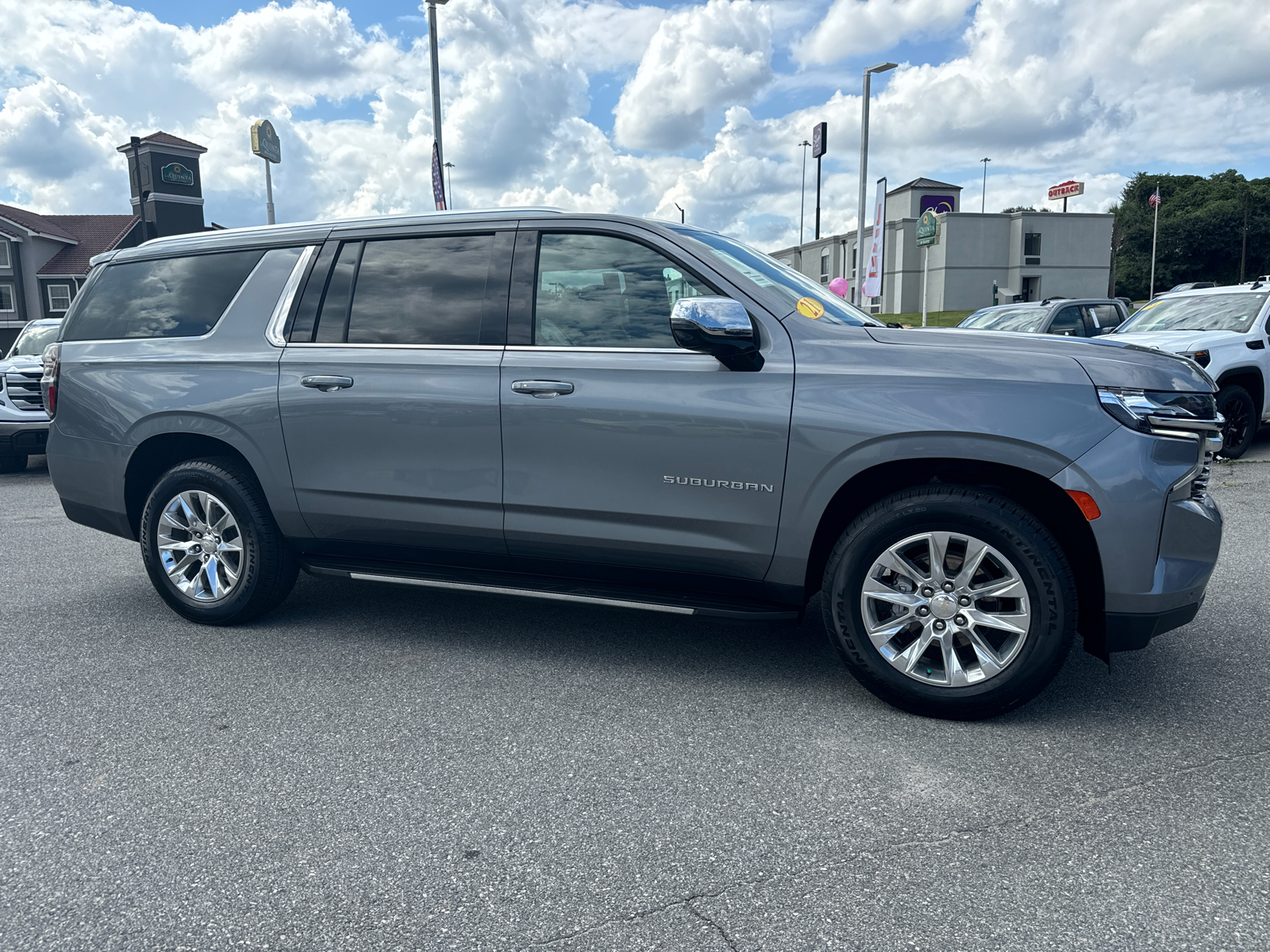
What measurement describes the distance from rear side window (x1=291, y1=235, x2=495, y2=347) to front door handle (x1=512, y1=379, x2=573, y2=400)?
322 mm

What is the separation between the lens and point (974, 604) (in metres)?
3.31

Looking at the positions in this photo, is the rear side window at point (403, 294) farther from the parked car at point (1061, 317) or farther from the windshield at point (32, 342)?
the parked car at point (1061, 317)

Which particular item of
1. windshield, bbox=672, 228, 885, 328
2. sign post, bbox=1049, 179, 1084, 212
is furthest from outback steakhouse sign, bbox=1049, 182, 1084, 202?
windshield, bbox=672, 228, 885, 328

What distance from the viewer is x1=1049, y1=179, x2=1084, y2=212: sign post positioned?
7369 centimetres

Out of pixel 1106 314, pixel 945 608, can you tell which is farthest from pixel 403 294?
pixel 1106 314

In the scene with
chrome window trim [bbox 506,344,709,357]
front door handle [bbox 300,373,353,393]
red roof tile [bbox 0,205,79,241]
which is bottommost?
front door handle [bbox 300,373,353,393]

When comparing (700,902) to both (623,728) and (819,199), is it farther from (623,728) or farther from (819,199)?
(819,199)

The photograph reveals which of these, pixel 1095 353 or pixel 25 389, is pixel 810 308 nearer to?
pixel 1095 353

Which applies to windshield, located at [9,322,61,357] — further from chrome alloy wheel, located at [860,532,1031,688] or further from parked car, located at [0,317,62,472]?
chrome alloy wheel, located at [860,532,1031,688]

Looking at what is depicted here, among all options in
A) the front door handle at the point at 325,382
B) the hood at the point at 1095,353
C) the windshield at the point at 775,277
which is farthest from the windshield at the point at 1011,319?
the front door handle at the point at 325,382

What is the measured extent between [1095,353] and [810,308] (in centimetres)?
105

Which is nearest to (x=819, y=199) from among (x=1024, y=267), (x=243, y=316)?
(x=1024, y=267)

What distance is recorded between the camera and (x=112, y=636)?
179 inches

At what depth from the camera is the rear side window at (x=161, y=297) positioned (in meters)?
4.56
